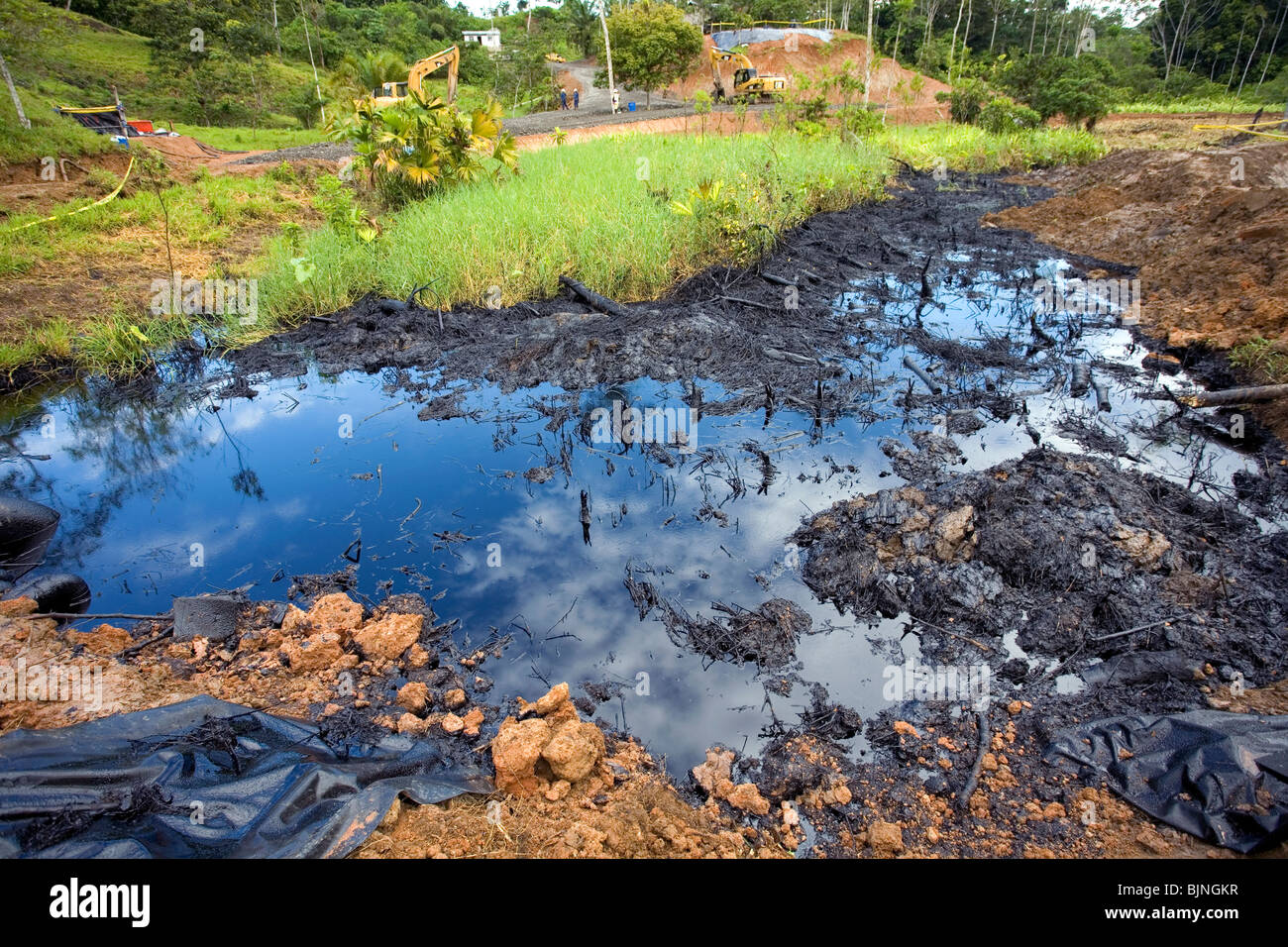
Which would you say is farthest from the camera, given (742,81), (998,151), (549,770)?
(742,81)

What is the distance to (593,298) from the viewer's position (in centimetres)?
751

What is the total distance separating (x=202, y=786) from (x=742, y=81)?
2473 centimetres

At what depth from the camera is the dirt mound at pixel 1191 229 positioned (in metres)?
6.32

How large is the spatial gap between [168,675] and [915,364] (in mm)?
5976

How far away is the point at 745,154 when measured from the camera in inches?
433

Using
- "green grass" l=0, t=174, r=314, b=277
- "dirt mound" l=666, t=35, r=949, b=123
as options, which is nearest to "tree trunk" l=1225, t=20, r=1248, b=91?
"dirt mound" l=666, t=35, r=949, b=123

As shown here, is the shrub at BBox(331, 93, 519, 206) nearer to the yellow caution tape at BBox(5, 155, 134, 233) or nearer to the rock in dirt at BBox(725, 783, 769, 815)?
the yellow caution tape at BBox(5, 155, 134, 233)

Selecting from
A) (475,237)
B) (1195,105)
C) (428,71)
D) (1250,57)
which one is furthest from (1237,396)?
(1250,57)

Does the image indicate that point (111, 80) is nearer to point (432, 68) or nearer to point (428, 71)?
point (432, 68)

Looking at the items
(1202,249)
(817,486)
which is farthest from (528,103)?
(817,486)

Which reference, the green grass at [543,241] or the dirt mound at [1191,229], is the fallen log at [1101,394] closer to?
the dirt mound at [1191,229]
